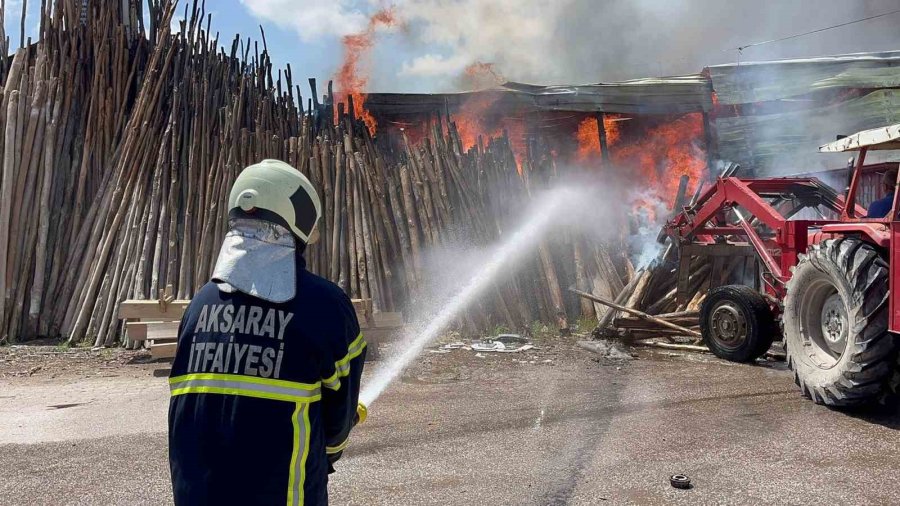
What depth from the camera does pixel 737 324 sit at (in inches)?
295

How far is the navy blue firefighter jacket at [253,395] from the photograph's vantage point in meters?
2.00

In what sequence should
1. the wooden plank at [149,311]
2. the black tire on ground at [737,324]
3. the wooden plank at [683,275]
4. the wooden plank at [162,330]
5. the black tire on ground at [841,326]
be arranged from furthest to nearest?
the wooden plank at [683,275], the wooden plank at [149,311], the wooden plank at [162,330], the black tire on ground at [737,324], the black tire on ground at [841,326]

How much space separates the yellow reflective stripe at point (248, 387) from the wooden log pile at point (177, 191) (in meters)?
6.94

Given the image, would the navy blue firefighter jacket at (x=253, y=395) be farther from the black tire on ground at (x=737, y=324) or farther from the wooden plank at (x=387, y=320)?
the black tire on ground at (x=737, y=324)

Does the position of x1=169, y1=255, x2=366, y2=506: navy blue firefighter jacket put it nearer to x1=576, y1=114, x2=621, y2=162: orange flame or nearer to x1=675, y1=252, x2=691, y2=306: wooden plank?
x1=675, y1=252, x2=691, y2=306: wooden plank

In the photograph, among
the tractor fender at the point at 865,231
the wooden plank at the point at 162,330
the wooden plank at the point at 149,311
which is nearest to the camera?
the tractor fender at the point at 865,231

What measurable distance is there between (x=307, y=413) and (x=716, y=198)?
Result: 7.32m

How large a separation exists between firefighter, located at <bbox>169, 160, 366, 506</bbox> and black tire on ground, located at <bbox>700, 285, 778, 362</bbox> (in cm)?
625

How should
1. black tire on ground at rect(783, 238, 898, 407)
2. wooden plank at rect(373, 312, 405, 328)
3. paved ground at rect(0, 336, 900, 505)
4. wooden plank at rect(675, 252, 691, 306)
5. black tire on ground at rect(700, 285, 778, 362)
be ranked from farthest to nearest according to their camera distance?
wooden plank at rect(675, 252, 691, 306) < wooden plank at rect(373, 312, 405, 328) < black tire on ground at rect(700, 285, 778, 362) < black tire on ground at rect(783, 238, 898, 407) < paved ground at rect(0, 336, 900, 505)

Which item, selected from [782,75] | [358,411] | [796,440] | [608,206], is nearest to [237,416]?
[358,411]

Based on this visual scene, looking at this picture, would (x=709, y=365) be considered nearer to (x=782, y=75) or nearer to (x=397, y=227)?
(x=397, y=227)

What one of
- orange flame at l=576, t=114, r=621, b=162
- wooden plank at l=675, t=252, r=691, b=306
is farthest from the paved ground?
orange flame at l=576, t=114, r=621, b=162

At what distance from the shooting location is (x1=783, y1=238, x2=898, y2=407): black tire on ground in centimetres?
529

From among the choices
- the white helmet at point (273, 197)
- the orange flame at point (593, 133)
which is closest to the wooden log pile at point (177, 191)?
the orange flame at point (593, 133)
